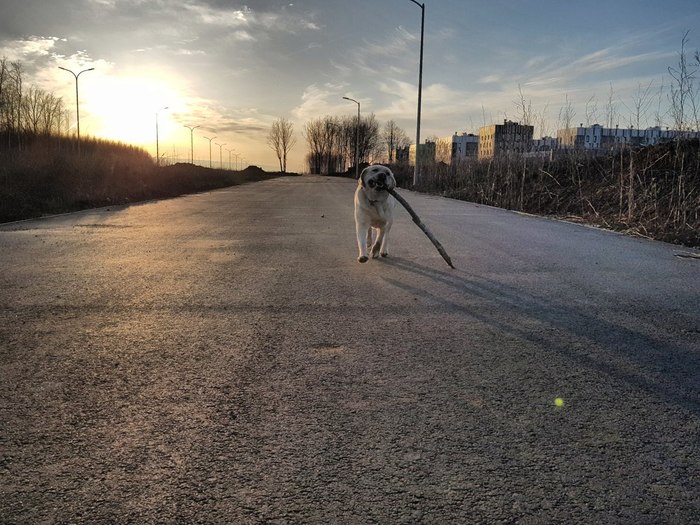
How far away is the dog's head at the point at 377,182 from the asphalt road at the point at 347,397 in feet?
3.45

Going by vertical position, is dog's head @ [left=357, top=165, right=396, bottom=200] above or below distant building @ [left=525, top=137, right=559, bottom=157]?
below

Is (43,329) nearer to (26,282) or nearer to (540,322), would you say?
(26,282)

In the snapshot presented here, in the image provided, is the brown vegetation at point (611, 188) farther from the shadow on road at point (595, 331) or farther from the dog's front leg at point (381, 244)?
the shadow on road at point (595, 331)

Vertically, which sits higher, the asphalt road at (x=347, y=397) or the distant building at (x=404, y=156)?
the distant building at (x=404, y=156)

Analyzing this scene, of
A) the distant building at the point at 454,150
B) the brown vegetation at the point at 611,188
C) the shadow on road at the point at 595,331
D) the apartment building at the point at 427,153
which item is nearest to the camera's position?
Answer: the shadow on road at the point at 595,331

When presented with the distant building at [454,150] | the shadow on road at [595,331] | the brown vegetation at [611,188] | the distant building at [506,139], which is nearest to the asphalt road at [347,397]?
the shadow on road at [595,331]

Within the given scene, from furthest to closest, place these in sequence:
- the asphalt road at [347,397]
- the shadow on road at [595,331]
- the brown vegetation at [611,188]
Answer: the brown vegetation at [611,188]
the shadow on road at [595,331]
the asphalt road at [347,397]

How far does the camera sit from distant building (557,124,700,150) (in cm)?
1590

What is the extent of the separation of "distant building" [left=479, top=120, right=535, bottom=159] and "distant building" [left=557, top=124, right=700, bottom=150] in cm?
119

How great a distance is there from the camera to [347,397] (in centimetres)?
273

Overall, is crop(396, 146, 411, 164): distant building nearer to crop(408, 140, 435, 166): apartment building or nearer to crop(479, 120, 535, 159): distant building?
crop(408, 140, 435, 166): apartment building

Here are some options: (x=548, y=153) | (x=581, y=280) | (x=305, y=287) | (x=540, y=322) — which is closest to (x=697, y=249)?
(x=581, y=280)

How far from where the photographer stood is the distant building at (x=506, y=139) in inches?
776

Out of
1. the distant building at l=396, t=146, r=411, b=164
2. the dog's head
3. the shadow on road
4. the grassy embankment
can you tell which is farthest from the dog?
the distant building at l=396, t=146, r=411, b=164
